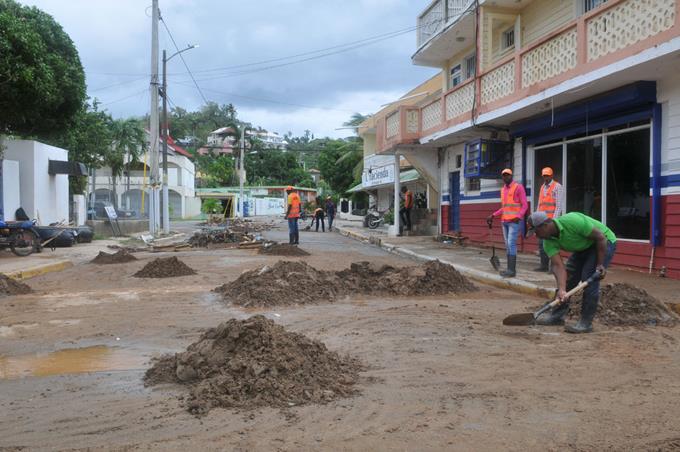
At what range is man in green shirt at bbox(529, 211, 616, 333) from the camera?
5.42m

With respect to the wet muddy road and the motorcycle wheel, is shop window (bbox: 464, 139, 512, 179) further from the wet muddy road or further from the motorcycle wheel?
the motorcycle wheel

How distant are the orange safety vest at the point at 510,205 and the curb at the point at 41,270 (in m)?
8.65

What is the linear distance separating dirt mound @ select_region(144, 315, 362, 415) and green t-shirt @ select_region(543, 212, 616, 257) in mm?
2458

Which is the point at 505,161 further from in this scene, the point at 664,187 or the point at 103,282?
the point at 103,282

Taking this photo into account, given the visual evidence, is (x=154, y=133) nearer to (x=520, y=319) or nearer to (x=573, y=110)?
(x=573, y=110)

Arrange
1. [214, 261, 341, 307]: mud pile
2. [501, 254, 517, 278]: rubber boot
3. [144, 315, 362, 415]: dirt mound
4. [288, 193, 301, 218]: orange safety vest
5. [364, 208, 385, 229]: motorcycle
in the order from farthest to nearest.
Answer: [364, 208, 385, 229]: motorcycle → [288, 193, 301, 218]: orange safety vest → [501, 254, 517, 278]: rubber boot → [214, 261, 341, 307]: mud pile → [144, 315, 362, 415]: dirt mound

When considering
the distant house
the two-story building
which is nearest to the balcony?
the two-story building

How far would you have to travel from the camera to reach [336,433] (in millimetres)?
3201

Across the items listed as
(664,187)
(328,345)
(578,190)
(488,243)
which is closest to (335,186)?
(488,243)

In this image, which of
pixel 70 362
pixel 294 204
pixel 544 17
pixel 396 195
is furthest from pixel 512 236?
pixel 396 195

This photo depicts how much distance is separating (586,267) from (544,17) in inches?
393

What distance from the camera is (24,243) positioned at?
1362 centimetres

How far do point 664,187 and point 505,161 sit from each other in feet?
18.8

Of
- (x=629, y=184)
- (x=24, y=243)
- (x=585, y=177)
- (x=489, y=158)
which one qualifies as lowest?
(x=24, y=243)
